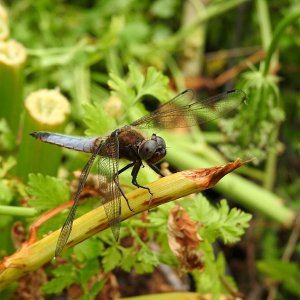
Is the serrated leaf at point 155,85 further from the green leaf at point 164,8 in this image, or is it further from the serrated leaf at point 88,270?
the green leaf at point 164,8

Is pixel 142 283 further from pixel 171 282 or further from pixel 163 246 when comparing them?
pixel 163 246

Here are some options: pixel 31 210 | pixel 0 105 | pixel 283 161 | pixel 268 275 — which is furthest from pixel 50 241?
pixel 283 161

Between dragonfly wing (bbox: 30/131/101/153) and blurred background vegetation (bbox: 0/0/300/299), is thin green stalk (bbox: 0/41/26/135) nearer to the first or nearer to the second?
blurred background vegetation (bbox: 0/0/300/299)

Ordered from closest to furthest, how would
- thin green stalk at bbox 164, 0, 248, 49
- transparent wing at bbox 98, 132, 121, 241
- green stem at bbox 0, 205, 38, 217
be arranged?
transparent wing at bbox 98, 132, 121, 241 < green stem at bbox 0, 205, 38, 217 < thin green stalk at bbox 164, 0, 248, 49

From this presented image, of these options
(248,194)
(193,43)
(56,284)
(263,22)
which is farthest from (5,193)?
(193,43)

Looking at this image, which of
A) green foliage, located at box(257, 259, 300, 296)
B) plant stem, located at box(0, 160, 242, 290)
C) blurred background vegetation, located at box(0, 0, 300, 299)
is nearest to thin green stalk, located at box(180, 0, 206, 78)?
blurred background vegetation, located at box(0, 0, 300, 299)

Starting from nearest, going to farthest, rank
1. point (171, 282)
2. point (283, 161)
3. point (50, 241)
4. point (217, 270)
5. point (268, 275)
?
point (50, 241) < point (217, 270) < point (171, 282) < point (268, 275) < point (283, 161)
